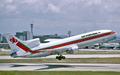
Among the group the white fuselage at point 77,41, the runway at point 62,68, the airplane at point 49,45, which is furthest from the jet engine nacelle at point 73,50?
the runway at point 62,68

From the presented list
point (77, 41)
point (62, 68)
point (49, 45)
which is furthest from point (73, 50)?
point (49, 45)

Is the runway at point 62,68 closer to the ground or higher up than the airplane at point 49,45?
closer to the ground

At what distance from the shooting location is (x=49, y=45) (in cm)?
4409

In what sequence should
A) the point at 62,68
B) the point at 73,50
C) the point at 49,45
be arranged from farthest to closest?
the point at 49,45, the point at 73,50, the point at 62,68

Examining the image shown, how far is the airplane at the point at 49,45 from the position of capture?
1662 inches

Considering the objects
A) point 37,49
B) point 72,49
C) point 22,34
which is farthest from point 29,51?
point 22,34

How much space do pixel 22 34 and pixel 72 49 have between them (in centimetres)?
13836

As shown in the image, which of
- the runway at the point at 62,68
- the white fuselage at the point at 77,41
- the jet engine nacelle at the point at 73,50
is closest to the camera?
the runway at the point at 62,68

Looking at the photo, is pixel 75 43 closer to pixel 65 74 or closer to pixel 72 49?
pixel 72 49

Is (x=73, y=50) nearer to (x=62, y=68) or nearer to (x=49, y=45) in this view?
(x=62, y=68)

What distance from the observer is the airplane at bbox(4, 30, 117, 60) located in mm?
42219

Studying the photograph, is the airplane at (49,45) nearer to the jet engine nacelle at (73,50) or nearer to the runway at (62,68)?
the jet engine nacelle at (73,50)

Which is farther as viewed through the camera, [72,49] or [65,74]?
[72,49]

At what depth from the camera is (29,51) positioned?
42.9 metres
